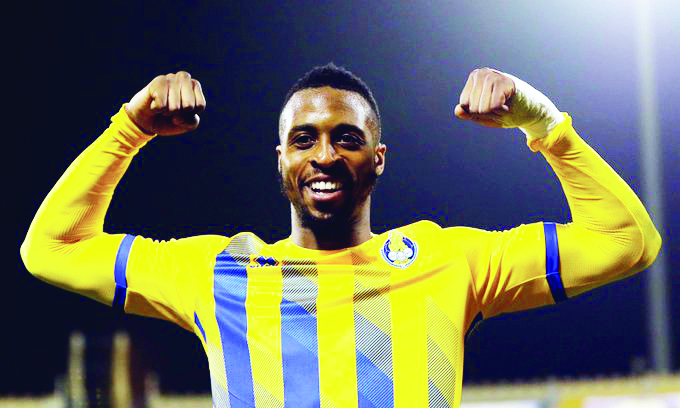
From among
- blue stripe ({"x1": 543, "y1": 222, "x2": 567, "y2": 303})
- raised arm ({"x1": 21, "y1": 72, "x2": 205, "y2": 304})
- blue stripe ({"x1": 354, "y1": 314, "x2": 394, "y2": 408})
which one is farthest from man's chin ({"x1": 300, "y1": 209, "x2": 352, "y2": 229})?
blue stripe ({"x1": 543, "y1": 222, "x2": 567, "y2": 303})

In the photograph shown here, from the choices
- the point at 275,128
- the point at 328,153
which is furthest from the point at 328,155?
the point at 275,128

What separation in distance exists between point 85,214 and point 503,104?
90 cm

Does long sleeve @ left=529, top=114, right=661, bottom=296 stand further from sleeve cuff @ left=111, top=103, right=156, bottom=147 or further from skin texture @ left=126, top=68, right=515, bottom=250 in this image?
sleeve cuff @ left=111, top=103, right=156, bottom=147

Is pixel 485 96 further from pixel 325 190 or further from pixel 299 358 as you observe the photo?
pixel 299 358

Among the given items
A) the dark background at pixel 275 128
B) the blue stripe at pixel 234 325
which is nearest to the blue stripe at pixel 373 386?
the blue stripe at pixel 234 325

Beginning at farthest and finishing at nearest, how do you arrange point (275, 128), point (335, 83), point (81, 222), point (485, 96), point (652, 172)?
point (652, 172)
point (275, 128)
point (335, 83)
point (81, 222)
point (485, 96)

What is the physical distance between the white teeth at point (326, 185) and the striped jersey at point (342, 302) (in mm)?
150

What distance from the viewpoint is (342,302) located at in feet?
5.62

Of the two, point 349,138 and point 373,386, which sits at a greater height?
point 349,138

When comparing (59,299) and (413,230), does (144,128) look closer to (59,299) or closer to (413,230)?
(413,230)

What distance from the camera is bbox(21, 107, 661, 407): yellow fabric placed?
5.41ft

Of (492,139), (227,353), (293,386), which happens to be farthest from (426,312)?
(492,139)

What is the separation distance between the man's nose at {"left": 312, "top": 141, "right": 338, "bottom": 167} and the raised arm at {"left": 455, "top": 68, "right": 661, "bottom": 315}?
0.30 metres

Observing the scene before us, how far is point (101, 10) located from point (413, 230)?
374 cm
